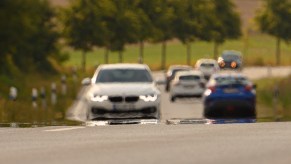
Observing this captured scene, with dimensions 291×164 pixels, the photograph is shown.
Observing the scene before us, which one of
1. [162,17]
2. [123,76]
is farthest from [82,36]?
[123,76]

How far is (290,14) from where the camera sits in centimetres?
11312

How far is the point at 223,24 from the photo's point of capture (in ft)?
351

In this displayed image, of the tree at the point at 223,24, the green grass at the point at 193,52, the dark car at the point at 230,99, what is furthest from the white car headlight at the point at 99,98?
the green grass at the point at 193,52

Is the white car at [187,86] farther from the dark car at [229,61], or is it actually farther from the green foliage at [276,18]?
the green foliage at [276,18]

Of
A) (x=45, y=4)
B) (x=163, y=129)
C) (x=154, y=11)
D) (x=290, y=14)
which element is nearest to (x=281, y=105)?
(x=163, y=129)

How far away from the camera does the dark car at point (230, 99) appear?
90.6 feet

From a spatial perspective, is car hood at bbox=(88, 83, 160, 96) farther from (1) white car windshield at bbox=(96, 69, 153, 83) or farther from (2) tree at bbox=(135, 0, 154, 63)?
(2) tree at bbox=(135, 0, 154, 63)

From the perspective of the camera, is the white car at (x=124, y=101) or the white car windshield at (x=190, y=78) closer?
the white car at (x=124, y=101)

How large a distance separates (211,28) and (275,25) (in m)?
29.0

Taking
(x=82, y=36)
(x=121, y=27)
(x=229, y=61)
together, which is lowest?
(x=229, y=61)

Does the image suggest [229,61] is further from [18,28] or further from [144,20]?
Result: [144,20]

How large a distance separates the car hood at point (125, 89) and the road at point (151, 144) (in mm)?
6612

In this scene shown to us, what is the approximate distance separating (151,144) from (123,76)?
11143 millimetres

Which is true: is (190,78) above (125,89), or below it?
above
